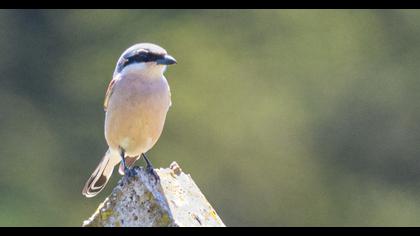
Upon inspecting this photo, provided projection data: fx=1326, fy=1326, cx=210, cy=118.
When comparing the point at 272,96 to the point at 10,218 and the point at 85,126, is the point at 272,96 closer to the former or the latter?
the point at 85,126

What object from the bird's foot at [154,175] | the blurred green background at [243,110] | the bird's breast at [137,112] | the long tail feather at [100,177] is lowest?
the blurred green background at [243,110]

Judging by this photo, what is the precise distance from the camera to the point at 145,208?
473 cm

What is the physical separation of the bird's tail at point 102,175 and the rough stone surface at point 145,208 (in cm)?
284

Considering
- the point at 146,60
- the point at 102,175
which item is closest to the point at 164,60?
the point at 146,60

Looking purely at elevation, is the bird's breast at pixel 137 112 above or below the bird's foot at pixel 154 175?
below

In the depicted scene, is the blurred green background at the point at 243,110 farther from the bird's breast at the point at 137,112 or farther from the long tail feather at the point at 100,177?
the bird's breast at the point at 137,112

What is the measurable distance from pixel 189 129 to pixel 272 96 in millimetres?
2275

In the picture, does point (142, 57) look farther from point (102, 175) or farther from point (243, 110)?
point (243, 110)

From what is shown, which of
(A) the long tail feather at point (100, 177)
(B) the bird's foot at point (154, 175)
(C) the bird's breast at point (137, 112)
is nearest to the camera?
(B) the bird's foot at point (154, 175)

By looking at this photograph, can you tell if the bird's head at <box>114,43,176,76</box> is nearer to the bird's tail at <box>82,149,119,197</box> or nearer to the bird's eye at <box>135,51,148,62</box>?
the bird's eye at <box>135,51,148,62</box>

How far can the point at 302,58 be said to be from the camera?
28.9 meters

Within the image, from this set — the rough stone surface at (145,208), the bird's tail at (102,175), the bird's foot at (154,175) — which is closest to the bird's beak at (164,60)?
the bird's tail at (102,175)

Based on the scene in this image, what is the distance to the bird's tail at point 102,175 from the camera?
7.86m
